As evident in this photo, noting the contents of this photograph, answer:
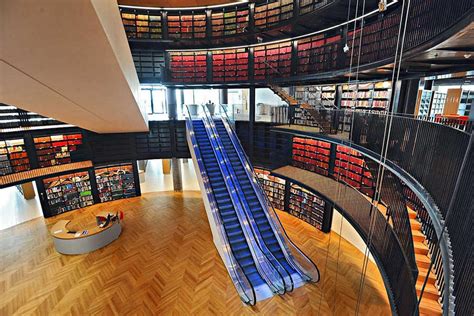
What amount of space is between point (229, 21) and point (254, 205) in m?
7.57

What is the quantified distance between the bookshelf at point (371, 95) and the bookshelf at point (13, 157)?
1093 centimetres

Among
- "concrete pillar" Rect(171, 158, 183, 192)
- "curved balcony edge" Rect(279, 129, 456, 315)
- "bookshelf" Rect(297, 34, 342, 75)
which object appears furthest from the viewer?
"concrete pillar" Rect(171, 158, 183, 192)

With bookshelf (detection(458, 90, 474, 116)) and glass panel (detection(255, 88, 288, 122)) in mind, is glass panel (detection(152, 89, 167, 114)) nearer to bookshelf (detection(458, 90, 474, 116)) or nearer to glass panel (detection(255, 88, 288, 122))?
glass panel (detection(255, 88, 288, 122))

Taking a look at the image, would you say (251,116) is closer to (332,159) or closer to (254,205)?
(332,159)

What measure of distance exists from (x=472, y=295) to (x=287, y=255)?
211 inches

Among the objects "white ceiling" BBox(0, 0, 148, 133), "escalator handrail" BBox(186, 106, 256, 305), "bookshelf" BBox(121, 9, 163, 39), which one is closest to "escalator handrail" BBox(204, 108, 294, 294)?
"escalator handrail" BBox(186, 106, 256, 305)

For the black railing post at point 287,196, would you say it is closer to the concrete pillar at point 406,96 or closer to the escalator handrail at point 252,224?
the escalator handrail at point 252,224

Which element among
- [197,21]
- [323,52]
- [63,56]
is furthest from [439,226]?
[197,21]

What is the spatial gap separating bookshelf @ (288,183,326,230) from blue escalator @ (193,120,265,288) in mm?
3241

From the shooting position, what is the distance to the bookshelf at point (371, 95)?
6.96 meters

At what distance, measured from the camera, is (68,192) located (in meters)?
9.80

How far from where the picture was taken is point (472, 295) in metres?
1.63

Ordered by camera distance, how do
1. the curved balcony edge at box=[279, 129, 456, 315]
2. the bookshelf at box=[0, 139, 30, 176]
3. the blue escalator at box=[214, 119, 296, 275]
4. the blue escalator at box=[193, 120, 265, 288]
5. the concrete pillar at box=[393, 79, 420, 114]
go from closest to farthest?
the curved balcony edge at box=[279, 129, 456, 315], the concrete pillar at box=[393, 79, 420, 114], the blue escalator at box=[193, 120, 265, 288], the blue escalator at box=[214, 119, 296, 275], the bookshelf at box=[0, 139, 30, 176]

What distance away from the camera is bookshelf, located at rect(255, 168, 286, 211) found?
10164 mm
